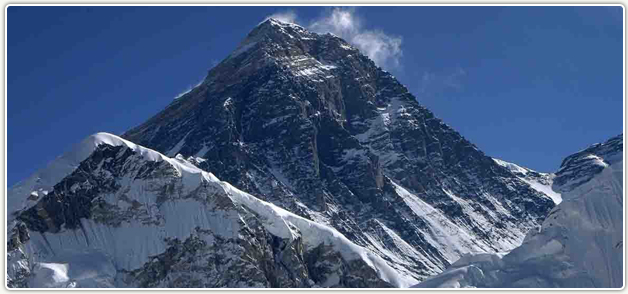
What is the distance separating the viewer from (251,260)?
19962 cm

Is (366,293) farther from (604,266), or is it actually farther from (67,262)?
(67,262)

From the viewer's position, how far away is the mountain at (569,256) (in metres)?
182

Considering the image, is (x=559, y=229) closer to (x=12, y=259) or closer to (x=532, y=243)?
(x=532, y=243)

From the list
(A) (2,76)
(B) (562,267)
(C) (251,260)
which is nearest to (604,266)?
(B) (562,267)

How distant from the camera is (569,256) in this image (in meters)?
186

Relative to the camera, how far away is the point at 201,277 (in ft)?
645

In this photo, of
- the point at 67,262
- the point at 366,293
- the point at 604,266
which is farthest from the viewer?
the point at 67,262

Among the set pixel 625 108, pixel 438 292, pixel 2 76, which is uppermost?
pixel 625 108

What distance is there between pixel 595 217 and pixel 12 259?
7063cm

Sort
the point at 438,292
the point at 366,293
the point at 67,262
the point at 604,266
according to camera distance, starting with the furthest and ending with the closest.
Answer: the point at 67,262 < the point at 604,266 < the point at 366,293 < the point at 438,292

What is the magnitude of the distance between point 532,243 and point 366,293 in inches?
2617

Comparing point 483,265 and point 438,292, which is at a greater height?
point 483,265

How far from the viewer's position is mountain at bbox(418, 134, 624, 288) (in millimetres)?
181500

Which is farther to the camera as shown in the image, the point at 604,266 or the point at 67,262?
the point at 67,262
